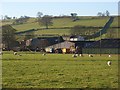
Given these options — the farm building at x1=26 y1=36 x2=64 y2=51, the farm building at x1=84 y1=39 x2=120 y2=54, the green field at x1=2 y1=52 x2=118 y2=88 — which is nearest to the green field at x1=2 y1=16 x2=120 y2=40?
the farm building at x1=26 y1=36 x2=64 y2=51

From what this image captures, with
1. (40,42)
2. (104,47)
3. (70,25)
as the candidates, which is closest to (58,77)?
(104,47)

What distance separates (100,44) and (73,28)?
Result: 147 ft

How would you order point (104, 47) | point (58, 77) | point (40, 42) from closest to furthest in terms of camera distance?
point (58, 77), point (104, 47), point (40, 42)

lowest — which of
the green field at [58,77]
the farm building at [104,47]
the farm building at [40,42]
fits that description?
the green field at [58,77]

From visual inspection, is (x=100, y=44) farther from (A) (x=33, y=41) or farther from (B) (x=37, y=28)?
(B) (x=37, y=28)

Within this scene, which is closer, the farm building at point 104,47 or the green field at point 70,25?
the farm building at point 104,47

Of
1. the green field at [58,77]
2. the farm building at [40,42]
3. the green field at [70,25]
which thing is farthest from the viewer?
the green field at [70,25]

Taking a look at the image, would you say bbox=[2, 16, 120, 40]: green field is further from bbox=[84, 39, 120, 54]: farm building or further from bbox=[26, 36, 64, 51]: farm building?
bbox=[84, 39, 120, 54]: farm building

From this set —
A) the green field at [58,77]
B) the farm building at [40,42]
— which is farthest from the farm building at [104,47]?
the green field at [58,77]

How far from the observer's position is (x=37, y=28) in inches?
6324

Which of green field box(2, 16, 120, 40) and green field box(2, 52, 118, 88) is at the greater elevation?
green field box(2, 16, 120, 40)

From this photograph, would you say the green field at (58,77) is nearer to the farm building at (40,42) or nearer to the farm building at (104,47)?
the farm building at (104,47)

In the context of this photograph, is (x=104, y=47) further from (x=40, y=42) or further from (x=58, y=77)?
(x=58, y=77)

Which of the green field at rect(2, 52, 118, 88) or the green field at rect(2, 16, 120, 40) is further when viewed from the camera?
the green field at rect(2, 16, 120, 40)
